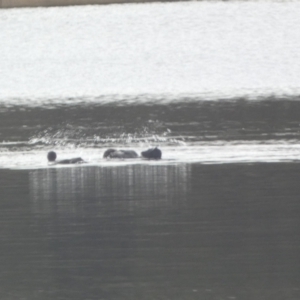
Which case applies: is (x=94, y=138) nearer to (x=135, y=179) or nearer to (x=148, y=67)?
(x=135, y=179)

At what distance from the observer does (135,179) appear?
1655 cm

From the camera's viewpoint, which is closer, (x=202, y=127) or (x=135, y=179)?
(x=135, y=179)

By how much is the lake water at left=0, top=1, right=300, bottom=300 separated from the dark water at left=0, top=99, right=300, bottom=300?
0.02 m

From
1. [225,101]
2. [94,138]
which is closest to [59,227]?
[94,138]

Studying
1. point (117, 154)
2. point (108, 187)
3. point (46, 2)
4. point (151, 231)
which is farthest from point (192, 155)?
point (46, 2)

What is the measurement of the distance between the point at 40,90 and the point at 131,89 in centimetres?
342

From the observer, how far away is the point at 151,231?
40.6ft

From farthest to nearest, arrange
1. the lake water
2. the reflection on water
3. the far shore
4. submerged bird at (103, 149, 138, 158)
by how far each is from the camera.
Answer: the far shore
submerged bird at (103, 149, 138, 158)
the reflection on water
the lake water

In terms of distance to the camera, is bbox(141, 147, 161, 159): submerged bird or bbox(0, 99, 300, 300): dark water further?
bbox(141, 147, 161, 159): submerged bird

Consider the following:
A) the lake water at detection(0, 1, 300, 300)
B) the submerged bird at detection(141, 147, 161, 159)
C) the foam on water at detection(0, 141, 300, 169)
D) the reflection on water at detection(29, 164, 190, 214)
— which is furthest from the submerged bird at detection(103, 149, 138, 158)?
the reflection on water at detection(29, 164, 190, 214)

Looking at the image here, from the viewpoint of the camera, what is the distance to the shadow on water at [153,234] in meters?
10.0

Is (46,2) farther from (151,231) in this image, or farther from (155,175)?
(151,231)

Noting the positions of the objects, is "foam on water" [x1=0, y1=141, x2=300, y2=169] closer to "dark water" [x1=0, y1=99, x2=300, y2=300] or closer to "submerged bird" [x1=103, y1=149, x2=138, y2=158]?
"submerged bird" [x1=103, y1=149, x2=138, y2=158]

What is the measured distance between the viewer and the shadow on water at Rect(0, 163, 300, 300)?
33.0ft
